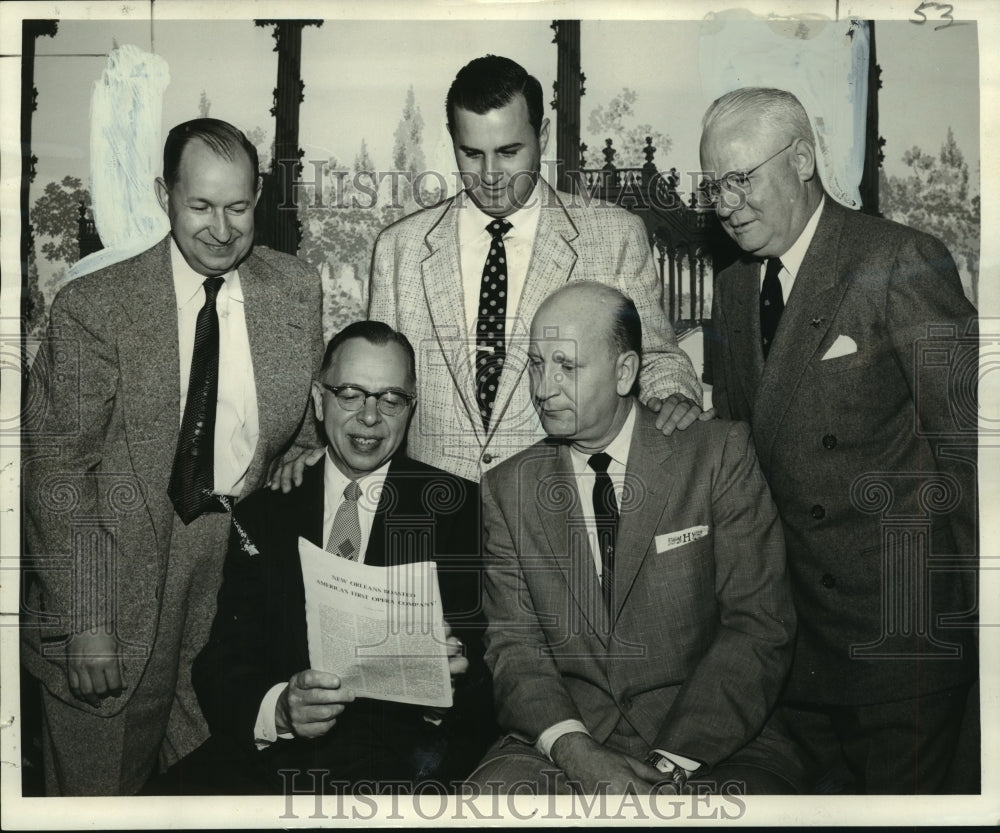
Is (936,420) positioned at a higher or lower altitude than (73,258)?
lower

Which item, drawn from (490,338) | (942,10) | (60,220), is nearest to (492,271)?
(490,338)

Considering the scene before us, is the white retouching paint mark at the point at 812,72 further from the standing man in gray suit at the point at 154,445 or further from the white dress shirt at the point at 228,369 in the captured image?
the white dress shirt at the point at 228,369

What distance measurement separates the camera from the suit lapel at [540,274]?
3.37 m

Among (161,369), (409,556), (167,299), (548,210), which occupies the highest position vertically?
(548,210)

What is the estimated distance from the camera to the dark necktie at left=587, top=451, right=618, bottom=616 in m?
3.23

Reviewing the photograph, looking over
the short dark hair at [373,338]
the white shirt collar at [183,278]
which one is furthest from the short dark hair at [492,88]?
the white shirt collar at [183,278]

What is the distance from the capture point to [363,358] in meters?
3.28

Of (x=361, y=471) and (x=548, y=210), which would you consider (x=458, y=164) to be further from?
(x=361, y=471)

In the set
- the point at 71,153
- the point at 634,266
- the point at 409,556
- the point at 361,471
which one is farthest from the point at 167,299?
the point at 634,266

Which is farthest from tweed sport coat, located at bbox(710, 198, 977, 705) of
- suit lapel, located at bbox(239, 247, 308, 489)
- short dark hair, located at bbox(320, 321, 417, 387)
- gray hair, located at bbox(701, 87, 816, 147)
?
suit lapel, located at bbox(239, 247, 308, 489)

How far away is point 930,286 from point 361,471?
1.95 metres

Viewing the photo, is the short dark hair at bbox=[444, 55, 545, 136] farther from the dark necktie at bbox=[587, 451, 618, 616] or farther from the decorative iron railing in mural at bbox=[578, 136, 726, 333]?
the dark necktie at bbox=[587, 451, 618, 616]

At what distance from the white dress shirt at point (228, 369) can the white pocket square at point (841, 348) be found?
190 cm

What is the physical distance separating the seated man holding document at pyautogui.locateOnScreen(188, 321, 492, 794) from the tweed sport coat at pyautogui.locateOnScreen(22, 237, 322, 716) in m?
0.21
